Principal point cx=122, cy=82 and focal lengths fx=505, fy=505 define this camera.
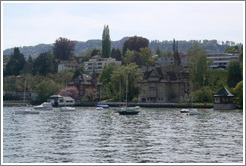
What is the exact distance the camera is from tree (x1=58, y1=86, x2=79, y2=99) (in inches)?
6720

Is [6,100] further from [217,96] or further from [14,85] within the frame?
[217,96]

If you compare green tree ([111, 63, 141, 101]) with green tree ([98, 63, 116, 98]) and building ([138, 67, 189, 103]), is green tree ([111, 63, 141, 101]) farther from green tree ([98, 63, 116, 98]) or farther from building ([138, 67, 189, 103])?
green tree ([98, 63, 116, 98])

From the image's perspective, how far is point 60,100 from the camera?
165 meters

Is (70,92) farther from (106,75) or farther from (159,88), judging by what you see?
(159,88)

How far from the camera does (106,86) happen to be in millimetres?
167000

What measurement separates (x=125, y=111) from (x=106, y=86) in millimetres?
69207

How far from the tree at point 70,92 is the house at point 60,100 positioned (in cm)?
361

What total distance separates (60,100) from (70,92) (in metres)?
7.64

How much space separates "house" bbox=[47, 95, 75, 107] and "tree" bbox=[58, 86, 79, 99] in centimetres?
361

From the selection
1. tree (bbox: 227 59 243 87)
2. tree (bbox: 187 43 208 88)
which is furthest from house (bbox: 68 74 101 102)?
tree (bbox: 227 59 243 87)

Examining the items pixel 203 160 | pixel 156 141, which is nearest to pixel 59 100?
pixel 156 141

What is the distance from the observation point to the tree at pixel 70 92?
171 metres

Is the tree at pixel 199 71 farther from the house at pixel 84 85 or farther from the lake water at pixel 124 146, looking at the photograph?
the lake water at pixel 124 146

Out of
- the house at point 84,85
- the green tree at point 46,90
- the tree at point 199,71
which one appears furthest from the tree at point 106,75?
the tree at point 199,71
